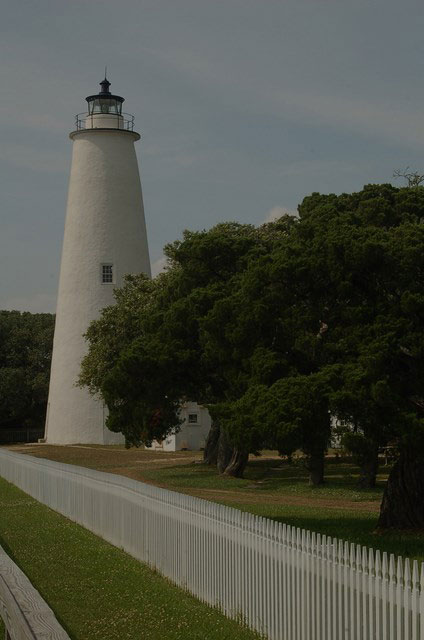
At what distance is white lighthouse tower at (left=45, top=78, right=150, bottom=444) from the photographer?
5538 centimetres

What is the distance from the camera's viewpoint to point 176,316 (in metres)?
26.4

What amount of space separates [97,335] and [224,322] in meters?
24.1

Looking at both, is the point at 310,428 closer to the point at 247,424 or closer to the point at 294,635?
the point at 247,424

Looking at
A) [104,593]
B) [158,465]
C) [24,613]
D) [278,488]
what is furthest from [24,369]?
[24,613]

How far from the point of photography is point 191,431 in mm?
56656

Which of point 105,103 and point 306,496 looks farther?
point 105,103

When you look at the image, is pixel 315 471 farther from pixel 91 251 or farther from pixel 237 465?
pixel 91 251

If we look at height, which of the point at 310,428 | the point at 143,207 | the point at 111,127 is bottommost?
the point at 310,428

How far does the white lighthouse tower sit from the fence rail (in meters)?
45.7

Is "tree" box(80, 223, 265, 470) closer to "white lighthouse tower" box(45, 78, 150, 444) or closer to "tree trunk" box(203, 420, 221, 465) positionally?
"tree trunk" box(203, 420, 221, 465)

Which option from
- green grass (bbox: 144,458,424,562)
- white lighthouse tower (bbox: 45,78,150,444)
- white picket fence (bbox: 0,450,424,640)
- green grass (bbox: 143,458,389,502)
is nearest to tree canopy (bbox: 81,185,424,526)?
green grass (bbox: 144,458,424,562)

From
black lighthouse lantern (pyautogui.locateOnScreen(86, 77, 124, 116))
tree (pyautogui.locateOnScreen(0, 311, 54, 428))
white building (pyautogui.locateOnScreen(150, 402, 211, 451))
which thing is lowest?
white building (pyautogui.locateOnScreen(150, 402, 211, 451))

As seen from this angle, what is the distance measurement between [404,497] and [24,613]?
13024mm

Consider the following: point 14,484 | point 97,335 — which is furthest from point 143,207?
point 14,484
